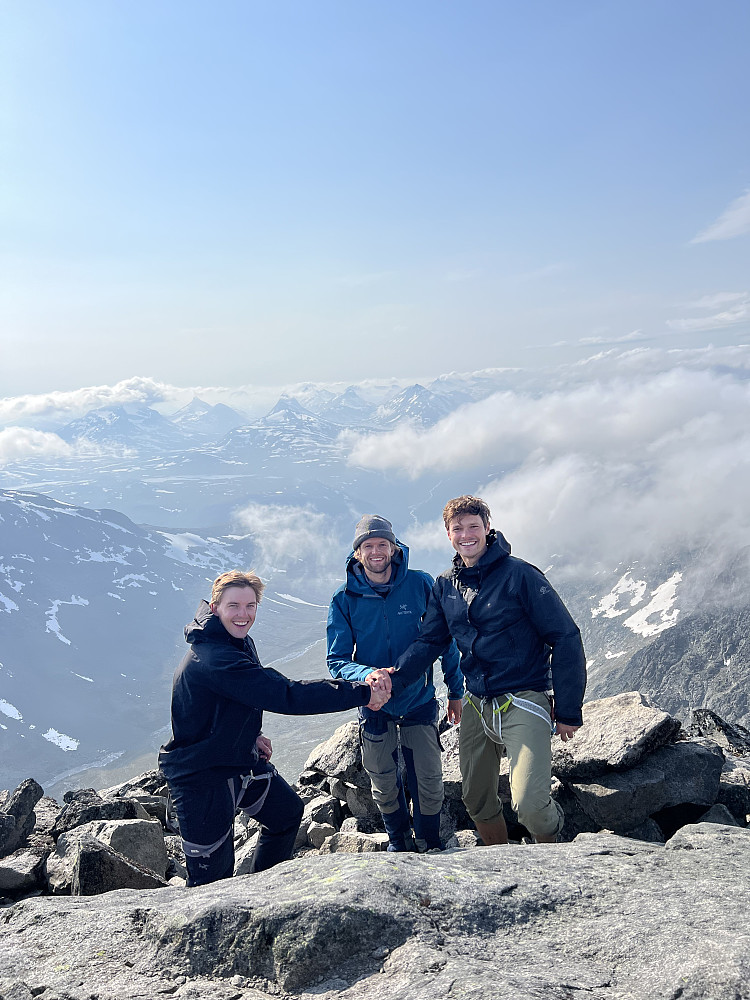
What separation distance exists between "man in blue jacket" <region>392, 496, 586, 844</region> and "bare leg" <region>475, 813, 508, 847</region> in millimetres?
70

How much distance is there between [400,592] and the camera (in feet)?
34.8

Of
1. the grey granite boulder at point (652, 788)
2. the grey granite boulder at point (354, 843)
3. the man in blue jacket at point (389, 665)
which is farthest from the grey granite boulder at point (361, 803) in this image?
the grey granite boulder at point (652, 788)

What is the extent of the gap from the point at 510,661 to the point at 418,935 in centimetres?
428

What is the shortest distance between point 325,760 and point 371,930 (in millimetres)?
11548

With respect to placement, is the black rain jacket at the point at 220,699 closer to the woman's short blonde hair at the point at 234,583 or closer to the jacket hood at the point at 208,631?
the jacket hood at the point at 208,631

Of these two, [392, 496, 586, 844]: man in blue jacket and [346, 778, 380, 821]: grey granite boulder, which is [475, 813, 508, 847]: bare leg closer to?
[392, 496, 586, 844]: man in blue jacket

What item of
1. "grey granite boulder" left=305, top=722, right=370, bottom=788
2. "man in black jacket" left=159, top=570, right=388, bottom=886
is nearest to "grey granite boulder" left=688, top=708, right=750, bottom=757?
"grey granite boulder" left=305, top=722, right=370, bottom=788

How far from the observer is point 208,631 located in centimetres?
834

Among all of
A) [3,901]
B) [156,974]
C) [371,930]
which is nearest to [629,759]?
[371,930]

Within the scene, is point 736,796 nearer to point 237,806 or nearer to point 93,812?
point 237,806

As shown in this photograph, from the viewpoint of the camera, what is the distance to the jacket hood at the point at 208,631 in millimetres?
8312

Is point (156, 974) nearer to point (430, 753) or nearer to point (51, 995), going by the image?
point (51, 995)

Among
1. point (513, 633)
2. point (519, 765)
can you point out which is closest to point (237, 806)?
point (519, 765)

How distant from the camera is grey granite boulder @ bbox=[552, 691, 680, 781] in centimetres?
1162
